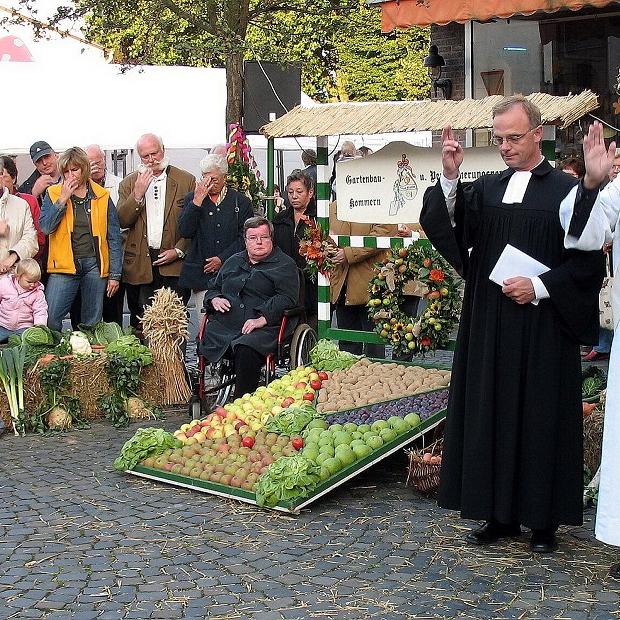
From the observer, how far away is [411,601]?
17.2 feet

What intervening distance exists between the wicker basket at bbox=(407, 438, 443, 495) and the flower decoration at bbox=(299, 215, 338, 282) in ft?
7.35

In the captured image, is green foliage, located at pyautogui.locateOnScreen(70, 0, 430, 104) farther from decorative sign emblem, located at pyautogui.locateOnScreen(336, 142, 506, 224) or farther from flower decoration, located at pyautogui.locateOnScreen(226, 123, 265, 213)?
decorative sign emblem, located at pyautogui.locateOnScreen(336, 142, 506, 224)

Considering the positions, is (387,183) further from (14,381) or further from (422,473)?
(14,381)

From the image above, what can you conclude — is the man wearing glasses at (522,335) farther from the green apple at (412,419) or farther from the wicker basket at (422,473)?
the green apple at (412,419)

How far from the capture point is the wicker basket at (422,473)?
22.5ft

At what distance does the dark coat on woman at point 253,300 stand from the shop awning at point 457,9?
4.48m

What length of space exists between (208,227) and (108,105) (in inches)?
286

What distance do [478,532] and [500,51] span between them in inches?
410

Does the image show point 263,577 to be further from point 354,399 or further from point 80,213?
point 80,213

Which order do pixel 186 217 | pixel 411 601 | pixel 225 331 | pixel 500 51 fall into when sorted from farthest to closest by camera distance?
pixel 500 51 → pixel 186 217 → pixel 225 331 → pixel 411 601

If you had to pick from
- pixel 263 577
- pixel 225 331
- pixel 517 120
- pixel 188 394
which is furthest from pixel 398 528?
pixel 188 394

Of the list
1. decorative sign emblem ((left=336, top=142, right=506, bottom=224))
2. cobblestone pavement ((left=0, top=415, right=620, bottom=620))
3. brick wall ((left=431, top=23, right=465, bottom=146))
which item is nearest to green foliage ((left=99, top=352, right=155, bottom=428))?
cobblestone pavement ((left=0, top=415, right=620, bottom=620))

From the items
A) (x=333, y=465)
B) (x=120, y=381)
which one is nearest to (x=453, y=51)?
(x=120, y=381)

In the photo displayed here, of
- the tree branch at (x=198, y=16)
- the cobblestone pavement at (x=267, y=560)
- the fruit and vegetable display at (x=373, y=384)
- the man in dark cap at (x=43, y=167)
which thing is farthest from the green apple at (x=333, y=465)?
the tree branch at (x=198, y=16)
